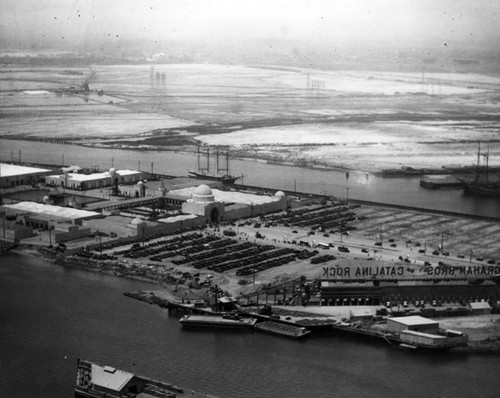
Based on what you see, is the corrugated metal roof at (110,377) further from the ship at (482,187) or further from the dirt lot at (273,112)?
the dirt lot at (273,112)

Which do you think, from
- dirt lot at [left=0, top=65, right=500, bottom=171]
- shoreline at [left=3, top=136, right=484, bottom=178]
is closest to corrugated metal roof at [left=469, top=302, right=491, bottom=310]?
shoreline at [left=3, top=136, right=484, bottom=178]

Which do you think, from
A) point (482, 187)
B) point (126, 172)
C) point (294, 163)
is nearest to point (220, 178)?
point (126, 172)

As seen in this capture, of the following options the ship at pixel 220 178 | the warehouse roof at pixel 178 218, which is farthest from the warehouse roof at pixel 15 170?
the warehouse roof at pixel 178 218

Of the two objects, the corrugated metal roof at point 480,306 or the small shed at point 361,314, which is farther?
the corrugated metal roof at point 480,306

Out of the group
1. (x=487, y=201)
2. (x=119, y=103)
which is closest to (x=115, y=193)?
(x=487, y=201)

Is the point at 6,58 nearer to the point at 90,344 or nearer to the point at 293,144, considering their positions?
the point at 293,144

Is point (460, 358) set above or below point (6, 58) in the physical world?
below

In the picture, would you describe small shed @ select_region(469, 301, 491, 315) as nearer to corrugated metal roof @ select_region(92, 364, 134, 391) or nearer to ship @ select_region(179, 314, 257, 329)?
ship @ select_region(179, 314, 257, 329)

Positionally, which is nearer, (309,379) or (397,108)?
(309,379)
